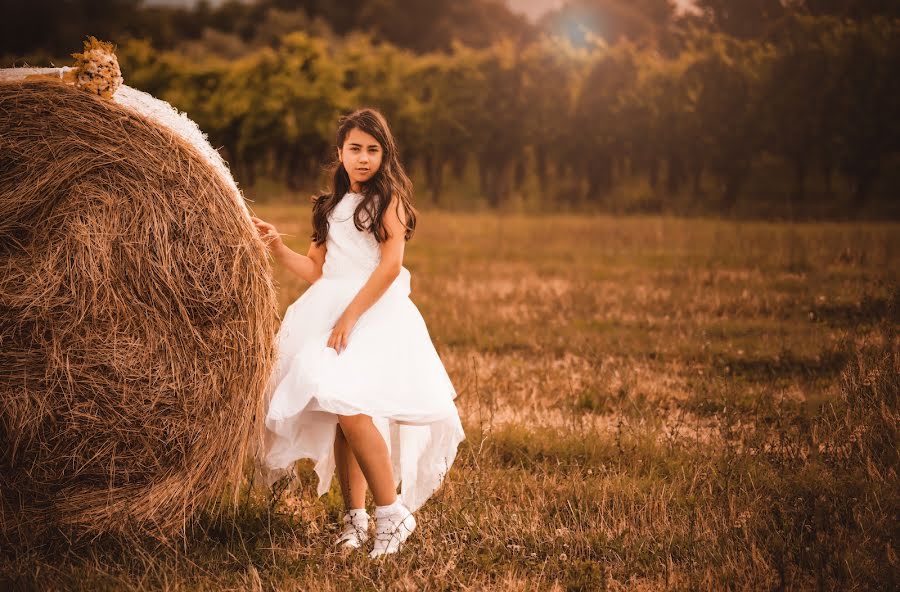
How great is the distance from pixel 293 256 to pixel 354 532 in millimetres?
1257

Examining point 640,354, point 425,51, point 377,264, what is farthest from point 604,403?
point 425,51

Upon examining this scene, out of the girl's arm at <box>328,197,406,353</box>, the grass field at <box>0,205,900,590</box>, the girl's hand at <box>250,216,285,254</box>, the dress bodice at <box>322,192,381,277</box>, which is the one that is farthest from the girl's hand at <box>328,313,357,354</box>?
the grass field at <box>0,205,900,590</box>

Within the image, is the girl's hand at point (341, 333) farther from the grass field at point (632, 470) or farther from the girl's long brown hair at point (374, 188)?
the grass field at point (632, 470)

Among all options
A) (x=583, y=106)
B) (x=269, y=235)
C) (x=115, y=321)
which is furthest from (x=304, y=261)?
(x=583, y=106)

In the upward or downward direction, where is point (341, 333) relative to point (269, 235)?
downward

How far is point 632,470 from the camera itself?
176 inches

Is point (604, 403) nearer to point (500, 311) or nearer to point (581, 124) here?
point (500, 311)

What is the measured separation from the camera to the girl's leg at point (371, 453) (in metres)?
3.45

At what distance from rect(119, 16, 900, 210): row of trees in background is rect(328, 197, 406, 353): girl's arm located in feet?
59.9

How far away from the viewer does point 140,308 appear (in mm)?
3480

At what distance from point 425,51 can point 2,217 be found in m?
53.0

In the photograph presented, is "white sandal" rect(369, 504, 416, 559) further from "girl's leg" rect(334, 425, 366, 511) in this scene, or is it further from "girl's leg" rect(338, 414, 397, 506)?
"girl's leg" rect(334, 425, 366, 511)

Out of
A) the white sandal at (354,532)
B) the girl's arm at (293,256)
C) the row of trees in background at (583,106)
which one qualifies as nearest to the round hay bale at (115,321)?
the girl's arm at (293,256)

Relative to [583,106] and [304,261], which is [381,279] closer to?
[304,261]
